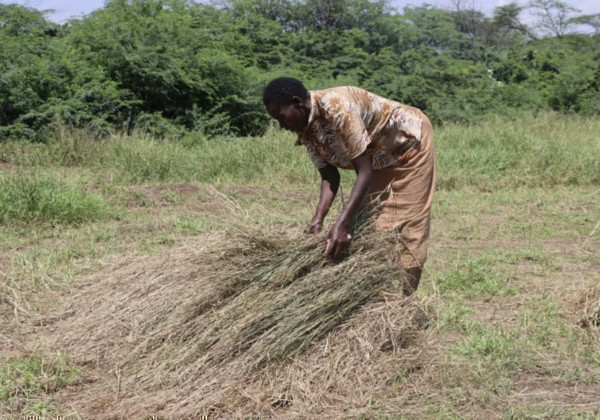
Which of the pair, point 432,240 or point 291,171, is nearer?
point 432,240

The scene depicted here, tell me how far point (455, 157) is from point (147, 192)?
3.86m

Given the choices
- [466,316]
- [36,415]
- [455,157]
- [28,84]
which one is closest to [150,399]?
[36,415]

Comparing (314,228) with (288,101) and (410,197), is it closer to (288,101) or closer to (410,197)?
(410,197)

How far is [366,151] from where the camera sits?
3158 millimetres

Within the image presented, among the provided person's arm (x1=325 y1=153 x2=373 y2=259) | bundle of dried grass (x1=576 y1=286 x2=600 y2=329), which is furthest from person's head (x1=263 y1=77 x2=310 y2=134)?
bundle of dried grass (x1=576 y1=286 x2=600 y2=329)

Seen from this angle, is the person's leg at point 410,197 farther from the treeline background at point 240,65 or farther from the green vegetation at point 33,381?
the treeline background at point 240,65

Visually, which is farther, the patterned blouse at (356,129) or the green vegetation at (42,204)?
the green vegetation at (42,204)

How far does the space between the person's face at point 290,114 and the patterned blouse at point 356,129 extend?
0.04m

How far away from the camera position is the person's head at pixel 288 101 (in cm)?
289

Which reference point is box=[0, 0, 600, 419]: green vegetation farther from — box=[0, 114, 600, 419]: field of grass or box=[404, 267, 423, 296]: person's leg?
box=[404, 267, 423, 296]: person's leg

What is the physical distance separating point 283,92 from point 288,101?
1.6 inches

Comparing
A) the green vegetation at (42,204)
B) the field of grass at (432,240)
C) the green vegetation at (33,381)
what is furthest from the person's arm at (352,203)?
the green vegetation at (42,204)

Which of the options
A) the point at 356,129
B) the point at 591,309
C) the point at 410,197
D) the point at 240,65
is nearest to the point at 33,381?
the point at 356,129

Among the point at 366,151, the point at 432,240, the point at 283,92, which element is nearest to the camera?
the point at 283,92
